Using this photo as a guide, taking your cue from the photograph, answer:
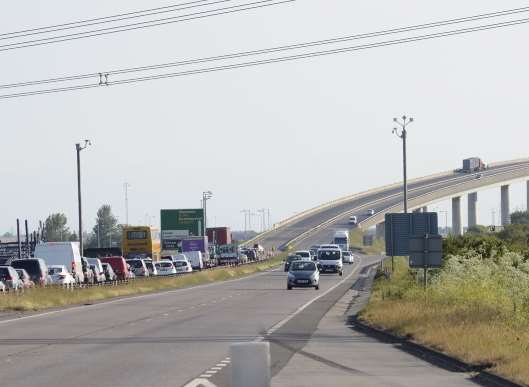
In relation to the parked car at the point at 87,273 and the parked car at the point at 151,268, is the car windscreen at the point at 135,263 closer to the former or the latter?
the parked car at the point at 151,268

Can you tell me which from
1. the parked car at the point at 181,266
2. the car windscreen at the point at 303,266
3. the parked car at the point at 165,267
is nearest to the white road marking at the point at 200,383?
the car windscreen at the point at 303,266

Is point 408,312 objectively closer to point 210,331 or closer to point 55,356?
point 210,331

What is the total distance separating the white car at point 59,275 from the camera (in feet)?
194

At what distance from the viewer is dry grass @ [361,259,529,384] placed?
20.9 meters

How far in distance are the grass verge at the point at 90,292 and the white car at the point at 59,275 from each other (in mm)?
1659

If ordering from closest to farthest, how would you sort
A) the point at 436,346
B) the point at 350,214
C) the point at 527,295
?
the point at 436,346
the point at 527,295
the point at 350,214

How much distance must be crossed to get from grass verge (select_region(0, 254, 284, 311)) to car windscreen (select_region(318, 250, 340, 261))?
724 centimetres

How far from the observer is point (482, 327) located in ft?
85.9

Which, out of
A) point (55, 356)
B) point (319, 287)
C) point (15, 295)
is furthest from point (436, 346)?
point (319, 287)

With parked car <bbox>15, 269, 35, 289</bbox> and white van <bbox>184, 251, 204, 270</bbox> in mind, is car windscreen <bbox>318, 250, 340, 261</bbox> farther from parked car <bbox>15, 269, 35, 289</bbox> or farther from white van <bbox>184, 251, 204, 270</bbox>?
parked car <bbox>15, 269, 35, 289</bbox>

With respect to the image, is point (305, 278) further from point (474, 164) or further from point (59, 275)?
point (474, 164)

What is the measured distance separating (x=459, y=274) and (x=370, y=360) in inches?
646

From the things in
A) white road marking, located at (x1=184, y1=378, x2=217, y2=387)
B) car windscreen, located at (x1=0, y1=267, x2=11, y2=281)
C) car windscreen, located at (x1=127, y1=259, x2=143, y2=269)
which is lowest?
white road marking, located at (x1=184, y1=378, x2=217, y2=387)

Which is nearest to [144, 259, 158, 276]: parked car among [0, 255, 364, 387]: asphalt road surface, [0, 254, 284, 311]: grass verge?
[0, 254, 284, 311]: grass verge
